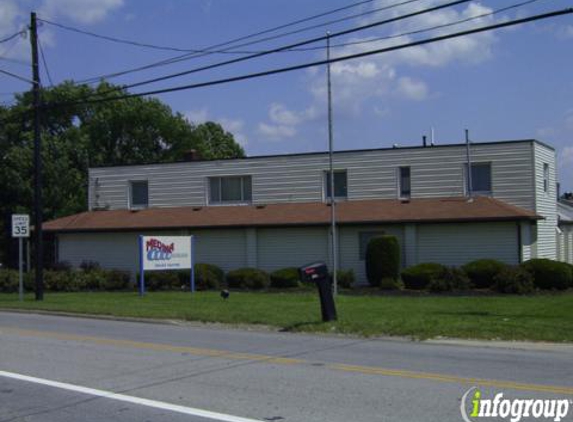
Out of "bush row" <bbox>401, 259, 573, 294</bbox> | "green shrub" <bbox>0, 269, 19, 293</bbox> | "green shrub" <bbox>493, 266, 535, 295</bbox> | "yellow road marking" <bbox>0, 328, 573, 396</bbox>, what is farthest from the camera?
"green shrub" <bbox>0, 269, 19, 293</bbox>

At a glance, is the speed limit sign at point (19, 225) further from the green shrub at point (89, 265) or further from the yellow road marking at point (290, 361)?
the green shrub at point (89, 265)

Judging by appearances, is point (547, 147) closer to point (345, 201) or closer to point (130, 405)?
point (345, 201)

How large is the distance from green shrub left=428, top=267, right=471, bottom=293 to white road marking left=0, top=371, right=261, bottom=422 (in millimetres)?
18540

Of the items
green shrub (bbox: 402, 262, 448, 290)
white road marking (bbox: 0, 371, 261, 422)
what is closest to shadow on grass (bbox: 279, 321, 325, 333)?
white road marking (bbox: 0, 371, 261, 422)

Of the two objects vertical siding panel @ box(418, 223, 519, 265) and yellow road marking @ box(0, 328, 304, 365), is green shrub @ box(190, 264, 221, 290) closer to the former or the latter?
vertical siding panel @ box(418, 223, 519, 265)

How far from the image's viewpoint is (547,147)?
33.7m

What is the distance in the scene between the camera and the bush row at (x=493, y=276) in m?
26.2

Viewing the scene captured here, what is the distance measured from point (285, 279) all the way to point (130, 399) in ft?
71.3

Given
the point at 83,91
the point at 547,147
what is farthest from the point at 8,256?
the point at 547,147

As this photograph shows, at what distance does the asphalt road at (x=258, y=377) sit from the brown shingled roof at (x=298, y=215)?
15416 mm

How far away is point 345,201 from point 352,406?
2583 cm

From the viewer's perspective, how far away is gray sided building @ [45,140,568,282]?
1217 inches

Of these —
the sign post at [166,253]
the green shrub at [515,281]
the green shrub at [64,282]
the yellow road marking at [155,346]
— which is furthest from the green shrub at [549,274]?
the green shrub at [64,282]

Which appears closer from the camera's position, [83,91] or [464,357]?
[464,357]
